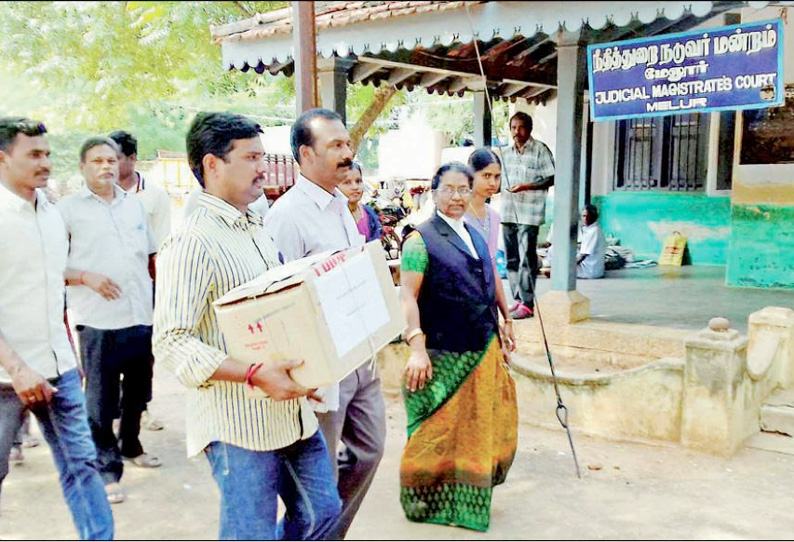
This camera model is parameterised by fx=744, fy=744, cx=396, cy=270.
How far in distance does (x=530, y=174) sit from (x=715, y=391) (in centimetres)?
265

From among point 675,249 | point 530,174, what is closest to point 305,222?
point 530,174

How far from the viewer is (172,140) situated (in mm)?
22047

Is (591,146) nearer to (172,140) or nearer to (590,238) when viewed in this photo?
(590,238)

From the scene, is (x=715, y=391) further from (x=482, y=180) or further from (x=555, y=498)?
(x=482, y=180)

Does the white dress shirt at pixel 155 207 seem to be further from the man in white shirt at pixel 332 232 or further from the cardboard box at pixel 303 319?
the cardboard box at pixel 303 319

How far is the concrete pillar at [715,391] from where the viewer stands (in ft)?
14.8

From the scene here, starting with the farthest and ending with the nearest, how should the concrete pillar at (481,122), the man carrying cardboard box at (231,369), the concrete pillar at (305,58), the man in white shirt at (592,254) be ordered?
the concrete pillar at (481,122)
the man in white shirt at (592,254)
the concrete pillar at (305,58)
the man carrying cardboard box at (231,369)

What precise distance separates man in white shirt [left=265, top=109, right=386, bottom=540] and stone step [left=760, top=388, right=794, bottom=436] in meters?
3.07

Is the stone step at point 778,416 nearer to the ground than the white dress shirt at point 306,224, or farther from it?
nearer to the ground

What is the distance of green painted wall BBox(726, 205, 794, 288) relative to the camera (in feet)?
25.2

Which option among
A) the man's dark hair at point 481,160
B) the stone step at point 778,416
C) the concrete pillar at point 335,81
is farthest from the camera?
the concrete pillar at point 335,81

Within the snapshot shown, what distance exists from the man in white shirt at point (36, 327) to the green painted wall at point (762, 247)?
7032 millimetres

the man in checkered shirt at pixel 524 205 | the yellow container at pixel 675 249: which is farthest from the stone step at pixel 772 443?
the yellow container at pixel 675 249

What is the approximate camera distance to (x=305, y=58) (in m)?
3.18
